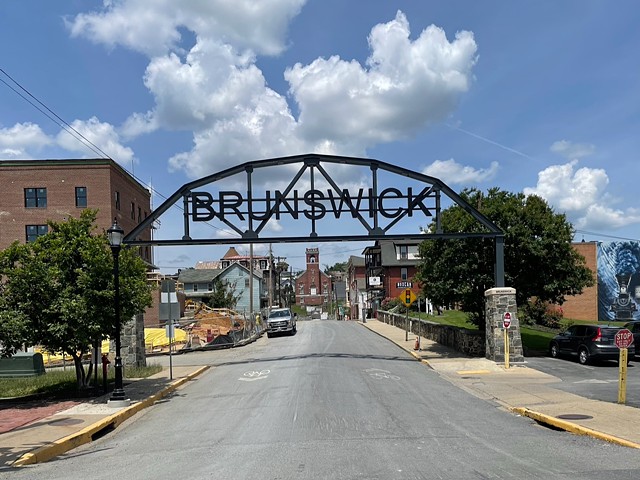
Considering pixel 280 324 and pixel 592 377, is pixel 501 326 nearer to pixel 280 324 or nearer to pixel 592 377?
pixel 592 377

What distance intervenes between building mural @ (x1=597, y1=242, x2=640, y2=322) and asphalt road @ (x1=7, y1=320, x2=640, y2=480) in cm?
4309

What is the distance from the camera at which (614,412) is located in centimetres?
1117

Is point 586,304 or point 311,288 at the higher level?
point 586,304

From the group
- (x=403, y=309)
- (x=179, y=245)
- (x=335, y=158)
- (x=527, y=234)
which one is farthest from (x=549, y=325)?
(x=179, y=245)

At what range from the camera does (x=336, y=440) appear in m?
9.23

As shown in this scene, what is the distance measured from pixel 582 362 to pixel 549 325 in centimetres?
2186

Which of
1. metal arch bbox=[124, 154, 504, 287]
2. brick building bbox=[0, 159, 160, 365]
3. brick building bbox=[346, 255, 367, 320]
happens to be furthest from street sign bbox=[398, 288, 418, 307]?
brick building bbox=[346, 255, 367, 320]

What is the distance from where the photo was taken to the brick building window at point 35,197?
47219 mm

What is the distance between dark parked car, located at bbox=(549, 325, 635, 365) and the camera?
20.3 m

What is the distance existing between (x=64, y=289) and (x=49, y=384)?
5.05 metres

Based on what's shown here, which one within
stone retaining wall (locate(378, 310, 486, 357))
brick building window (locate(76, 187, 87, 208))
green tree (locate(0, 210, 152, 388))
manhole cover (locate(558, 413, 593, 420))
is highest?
brick building window (locate(76, 187, 87, 208))

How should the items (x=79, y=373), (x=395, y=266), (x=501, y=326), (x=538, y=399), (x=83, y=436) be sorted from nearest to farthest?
(x=83, y=436)
(x=538, y=399)
(x=79, y=373)
(x=501, y=326)
(x=395, y=266)

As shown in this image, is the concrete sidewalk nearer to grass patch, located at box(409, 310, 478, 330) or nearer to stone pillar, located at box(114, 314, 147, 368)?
stone pillar, located at box(114, 314, 147, 368)

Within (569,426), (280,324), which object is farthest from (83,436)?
(280,324)
